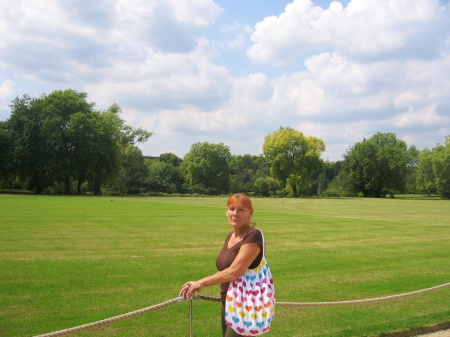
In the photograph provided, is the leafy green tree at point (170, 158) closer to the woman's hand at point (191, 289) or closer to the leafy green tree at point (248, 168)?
the leafy green tree at point (248, 168)

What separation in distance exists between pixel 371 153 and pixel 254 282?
341 ft

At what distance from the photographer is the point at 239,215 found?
409cm

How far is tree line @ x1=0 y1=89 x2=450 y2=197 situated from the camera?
241ft

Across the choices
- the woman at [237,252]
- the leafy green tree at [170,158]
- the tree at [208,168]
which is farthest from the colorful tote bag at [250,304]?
the leafy green tree at [170,158]

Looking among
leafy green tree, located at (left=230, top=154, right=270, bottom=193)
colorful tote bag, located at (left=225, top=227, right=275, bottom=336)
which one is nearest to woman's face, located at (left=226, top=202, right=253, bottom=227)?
colorful tote bag, located at (left=225, top=227, right=275, bottom=336)

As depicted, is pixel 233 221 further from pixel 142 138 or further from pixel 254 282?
pixel 142 138

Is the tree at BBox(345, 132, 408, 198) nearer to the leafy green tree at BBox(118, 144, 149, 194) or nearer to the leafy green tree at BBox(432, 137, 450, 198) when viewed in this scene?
the leafy green tree at BBox(432, 137, 450, 198)

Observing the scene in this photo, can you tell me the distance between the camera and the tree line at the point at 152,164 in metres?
73.5

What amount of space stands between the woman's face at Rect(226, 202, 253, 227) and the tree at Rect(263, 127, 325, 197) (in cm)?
9306

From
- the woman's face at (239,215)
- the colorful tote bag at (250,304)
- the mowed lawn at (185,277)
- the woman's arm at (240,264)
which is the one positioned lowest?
the mowed lawn at (185,277)

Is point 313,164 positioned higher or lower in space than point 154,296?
higher

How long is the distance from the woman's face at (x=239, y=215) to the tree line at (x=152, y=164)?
241 feet

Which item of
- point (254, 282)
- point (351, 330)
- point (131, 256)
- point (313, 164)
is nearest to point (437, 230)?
point (131, 256)

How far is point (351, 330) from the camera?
783 centimetres
